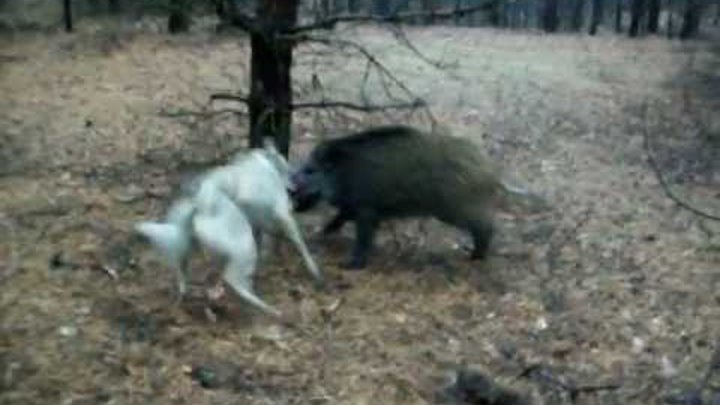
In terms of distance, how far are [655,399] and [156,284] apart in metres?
2.82

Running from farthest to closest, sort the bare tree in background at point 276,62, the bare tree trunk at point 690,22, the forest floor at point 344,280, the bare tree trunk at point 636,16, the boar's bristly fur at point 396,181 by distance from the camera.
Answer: the bare tree trunk at point 636,16
the bare tree trunk at point 690,22
the bare tree in background at point 276,62
the boar's bristly fur at point 396,181
the forest floor at point 344,280

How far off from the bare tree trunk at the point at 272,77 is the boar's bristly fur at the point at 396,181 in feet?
2.65

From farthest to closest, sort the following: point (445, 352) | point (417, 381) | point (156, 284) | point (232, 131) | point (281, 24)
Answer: point (232, 131)
point (281, 24)
point (156, 284)
point (445, 352)
point (417, 381)

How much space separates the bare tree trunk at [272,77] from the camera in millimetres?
7746

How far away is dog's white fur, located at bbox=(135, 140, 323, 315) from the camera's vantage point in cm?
577

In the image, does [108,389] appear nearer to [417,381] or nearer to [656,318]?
[417,381]

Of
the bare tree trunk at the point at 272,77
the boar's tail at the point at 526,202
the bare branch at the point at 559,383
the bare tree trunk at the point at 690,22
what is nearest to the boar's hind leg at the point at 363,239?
the bare tree trunk at the point at 272,77

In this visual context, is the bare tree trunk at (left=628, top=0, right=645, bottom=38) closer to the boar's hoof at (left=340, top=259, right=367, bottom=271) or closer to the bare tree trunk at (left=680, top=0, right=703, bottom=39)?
the bare tree trunk at (left=680, top=0, right=703, bottom=39)

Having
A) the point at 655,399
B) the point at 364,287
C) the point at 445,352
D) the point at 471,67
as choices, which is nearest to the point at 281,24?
the point at 364,287

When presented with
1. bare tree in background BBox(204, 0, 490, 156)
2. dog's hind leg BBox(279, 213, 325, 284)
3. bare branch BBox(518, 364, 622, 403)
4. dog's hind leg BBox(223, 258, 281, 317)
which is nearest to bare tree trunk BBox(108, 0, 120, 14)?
bare tree in background BBox(204, 0, 490, 156)

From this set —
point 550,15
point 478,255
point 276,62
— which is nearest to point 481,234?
point 478,255

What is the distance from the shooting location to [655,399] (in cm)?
557

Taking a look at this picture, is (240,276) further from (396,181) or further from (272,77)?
(272,77)

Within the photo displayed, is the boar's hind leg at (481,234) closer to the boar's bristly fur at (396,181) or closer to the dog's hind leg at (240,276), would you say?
the boar's bristly fur at (396,181)
